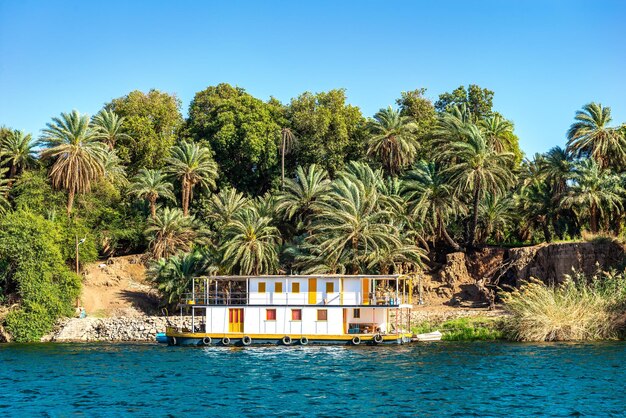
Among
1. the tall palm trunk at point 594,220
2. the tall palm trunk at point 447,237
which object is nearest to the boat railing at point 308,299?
the tall palm trunk at point 447,237

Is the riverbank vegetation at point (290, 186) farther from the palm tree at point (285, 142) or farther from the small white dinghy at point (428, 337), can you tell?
the small white dinghy at point (428, 337)

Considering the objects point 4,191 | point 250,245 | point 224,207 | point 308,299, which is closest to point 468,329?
point 308,299

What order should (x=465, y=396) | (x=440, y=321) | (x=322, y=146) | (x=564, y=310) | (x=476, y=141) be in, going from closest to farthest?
(x=465, y=396)
(x=564, y=310)
(x=440, y=321)
(x=476, y=141)
(x=322, y=146)

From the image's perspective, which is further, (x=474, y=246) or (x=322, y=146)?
(x=322, y=146)

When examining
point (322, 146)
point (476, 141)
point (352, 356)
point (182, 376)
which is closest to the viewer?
point (182, 376)

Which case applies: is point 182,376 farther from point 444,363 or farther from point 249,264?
point 249,264

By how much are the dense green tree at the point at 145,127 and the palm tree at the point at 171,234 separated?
10651 millimetres

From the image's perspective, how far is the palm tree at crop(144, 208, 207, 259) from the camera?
73.4 m

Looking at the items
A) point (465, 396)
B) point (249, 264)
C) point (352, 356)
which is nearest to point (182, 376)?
point (352, 356)

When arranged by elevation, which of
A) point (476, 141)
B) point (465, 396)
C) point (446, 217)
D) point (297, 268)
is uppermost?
point (476, 141)

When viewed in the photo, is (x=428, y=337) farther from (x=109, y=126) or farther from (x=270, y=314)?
(x=109, y=126)

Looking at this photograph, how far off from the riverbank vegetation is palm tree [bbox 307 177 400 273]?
142 mm

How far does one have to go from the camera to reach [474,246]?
72000 millimetres

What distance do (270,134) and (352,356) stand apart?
4046 cm
